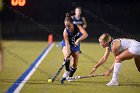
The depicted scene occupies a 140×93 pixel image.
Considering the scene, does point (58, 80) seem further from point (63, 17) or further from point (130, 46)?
point (63, 17)

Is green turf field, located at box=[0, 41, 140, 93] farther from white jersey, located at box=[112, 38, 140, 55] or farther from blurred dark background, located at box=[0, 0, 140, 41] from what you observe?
blurred dark background, located at box=[0, 0, 140, 41]

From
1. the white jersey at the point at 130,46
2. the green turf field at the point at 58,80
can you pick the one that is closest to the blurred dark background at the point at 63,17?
the green turf field at the point at 58,80

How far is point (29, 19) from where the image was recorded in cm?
3344

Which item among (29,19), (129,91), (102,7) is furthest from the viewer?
(102,7)

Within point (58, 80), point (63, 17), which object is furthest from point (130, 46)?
point (63, 17)

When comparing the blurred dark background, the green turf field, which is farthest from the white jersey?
the blurred dark background

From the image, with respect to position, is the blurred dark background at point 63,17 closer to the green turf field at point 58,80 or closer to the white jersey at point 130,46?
the green turf field at point 58,80

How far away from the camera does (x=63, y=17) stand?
35.0m

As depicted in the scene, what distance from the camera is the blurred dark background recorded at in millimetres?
33406

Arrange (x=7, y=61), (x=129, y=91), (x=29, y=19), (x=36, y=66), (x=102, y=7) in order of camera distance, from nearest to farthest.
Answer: (x=129, y=91) → (x=36, y=66) → (x=7, y=61) → (x=29, y=19) → (x=102, y=7)

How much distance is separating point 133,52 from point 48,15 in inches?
999

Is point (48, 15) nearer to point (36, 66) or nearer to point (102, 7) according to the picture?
point (102, 7)

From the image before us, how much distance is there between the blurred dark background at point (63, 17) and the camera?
110 feet

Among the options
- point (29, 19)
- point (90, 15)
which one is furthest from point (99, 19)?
point (29, 19)
